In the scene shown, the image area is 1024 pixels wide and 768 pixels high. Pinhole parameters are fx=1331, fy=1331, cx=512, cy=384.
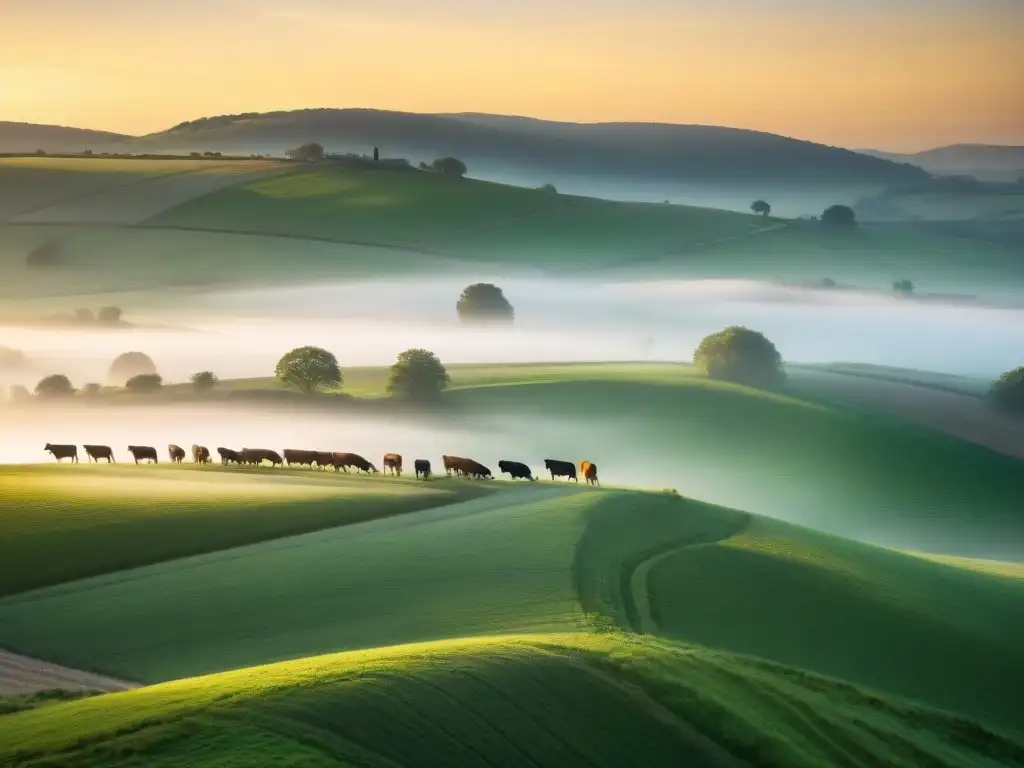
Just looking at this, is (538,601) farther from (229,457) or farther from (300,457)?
(229,457)

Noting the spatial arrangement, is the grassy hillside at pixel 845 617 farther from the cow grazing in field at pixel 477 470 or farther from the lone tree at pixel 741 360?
the lone tree at pixel 741 360

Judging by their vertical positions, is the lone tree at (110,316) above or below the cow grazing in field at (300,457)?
above

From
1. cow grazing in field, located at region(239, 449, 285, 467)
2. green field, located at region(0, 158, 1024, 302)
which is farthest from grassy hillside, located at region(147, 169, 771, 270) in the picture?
cow grazing in field, located at region(239, 449, 285, 467)

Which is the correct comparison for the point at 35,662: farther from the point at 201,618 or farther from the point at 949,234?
the point at 949,234

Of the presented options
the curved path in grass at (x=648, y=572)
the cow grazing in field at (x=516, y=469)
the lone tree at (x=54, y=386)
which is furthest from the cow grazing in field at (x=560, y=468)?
the lone tree at (x=54, y=386)

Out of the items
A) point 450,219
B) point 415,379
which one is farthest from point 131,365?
point 450,219

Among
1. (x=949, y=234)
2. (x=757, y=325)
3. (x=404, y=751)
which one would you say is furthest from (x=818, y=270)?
(x=404, y=751)
